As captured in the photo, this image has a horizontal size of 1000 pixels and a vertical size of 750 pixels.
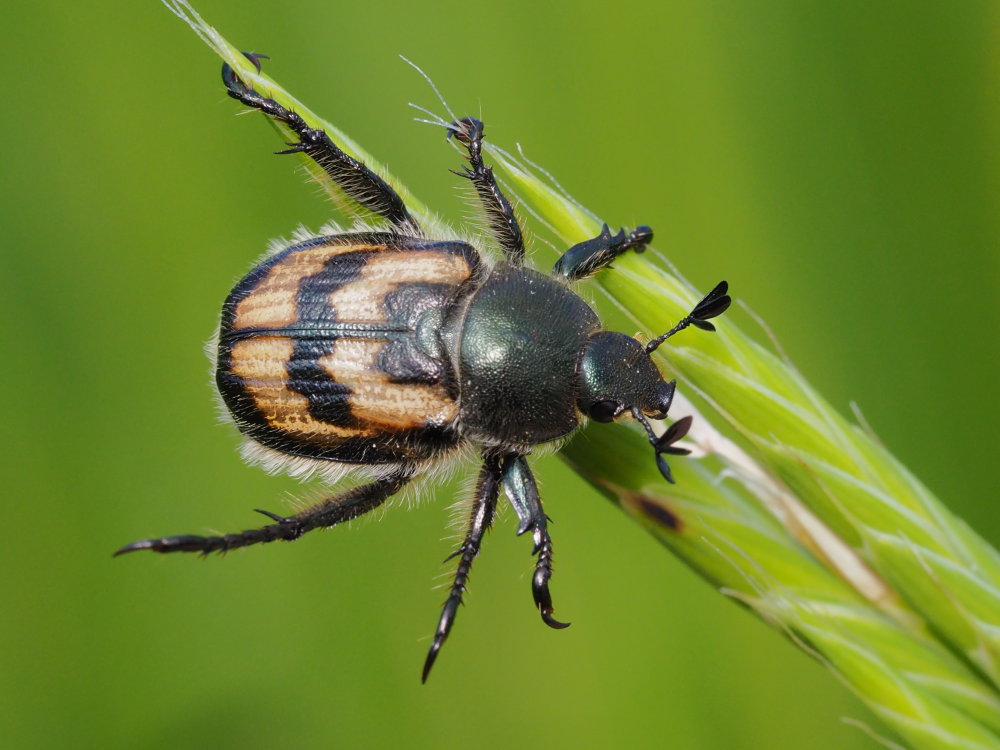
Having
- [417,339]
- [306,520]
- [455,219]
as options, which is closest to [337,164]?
[455,219]

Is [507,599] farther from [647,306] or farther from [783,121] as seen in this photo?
[783,121]

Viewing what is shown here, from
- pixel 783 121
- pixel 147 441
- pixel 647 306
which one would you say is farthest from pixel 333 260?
pixel 783 121

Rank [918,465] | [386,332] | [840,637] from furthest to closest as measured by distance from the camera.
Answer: [918,465]
[386,332]
[840,637]

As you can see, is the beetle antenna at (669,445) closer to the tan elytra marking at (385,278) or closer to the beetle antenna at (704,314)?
the beetle antenna at (704,314)

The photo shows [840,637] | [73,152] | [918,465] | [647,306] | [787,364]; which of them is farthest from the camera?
[73,152]

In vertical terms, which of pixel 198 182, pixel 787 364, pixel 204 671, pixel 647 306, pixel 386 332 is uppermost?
pixel 787 364

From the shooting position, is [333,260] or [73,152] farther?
[73,152]

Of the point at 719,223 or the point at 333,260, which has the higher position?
the point at 719,223

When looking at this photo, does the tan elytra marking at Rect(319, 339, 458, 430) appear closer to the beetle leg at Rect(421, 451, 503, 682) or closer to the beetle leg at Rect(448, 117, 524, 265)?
the beetle leg at Rect(421, 451, 503, 682)
